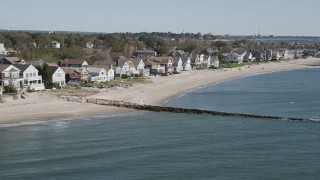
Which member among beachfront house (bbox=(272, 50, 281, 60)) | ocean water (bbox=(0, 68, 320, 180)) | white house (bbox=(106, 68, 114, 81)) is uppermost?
beachfront house (bbox=(272, 50, 281, 60))

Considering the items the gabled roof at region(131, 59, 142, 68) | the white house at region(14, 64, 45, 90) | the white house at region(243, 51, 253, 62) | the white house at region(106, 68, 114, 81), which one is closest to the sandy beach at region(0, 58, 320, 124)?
the white house at region(14, 64, 45, 90)

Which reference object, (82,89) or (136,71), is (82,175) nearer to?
(82,89)

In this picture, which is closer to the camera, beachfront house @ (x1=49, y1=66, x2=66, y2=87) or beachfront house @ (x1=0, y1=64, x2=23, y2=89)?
beachfront house @ (x1=0, y1=64, x2=23, y2=89)

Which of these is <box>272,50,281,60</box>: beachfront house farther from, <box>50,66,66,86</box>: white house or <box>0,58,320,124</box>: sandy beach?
<box>50,66,66,86</box>: white house

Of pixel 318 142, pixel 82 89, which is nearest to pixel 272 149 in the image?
pixel 318 142

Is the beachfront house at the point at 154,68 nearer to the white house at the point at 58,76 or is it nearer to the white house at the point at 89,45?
the white house at the point at 58,76

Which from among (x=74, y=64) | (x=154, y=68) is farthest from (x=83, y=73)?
(x=154, y=68)

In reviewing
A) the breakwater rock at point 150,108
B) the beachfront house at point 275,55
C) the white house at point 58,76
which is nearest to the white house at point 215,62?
the beachfront house at point 275,55
